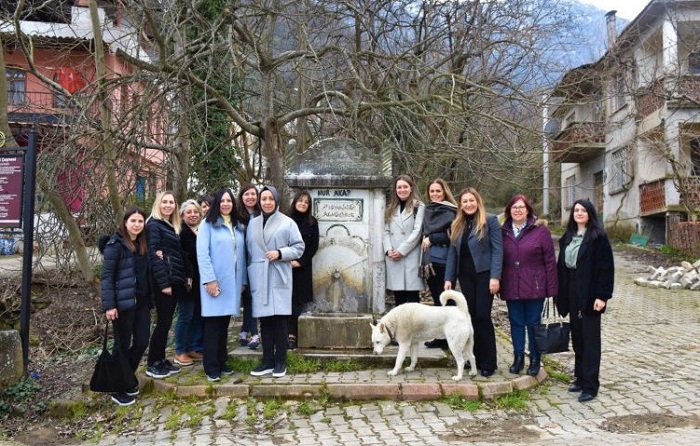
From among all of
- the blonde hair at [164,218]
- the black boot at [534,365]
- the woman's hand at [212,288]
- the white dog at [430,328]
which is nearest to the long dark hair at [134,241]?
the blonde hair at [164,218]

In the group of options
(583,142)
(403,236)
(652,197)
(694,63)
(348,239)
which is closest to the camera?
(403,236)

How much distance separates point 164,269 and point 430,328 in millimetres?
2521

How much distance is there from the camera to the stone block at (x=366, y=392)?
550 cm

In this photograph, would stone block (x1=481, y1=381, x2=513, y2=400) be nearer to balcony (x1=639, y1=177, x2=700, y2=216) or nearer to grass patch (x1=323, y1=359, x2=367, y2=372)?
grass patch (x1=323, y1=359, x2=367, y2=372)

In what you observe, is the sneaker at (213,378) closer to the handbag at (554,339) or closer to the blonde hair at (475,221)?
the blonde hair at (475,221)

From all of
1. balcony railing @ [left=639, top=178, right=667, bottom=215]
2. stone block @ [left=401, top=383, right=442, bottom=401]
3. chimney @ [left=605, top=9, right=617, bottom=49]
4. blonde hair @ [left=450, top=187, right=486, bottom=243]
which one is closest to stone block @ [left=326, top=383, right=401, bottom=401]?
stone block @ [left=401, top=383, right=442, bottom=401]

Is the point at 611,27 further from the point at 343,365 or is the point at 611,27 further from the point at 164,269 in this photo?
the point at 164,269

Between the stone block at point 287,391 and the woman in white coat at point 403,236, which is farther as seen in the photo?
the woman in white coat at point 403,236

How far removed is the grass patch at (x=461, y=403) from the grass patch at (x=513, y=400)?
0.16m

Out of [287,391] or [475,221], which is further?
[475,221]

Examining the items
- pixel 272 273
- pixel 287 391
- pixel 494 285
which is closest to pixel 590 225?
pixel 494 285

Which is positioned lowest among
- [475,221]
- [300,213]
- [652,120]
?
[475,221]

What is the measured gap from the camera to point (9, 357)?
6172mm

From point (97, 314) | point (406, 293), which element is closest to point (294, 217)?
point (406, 293)
